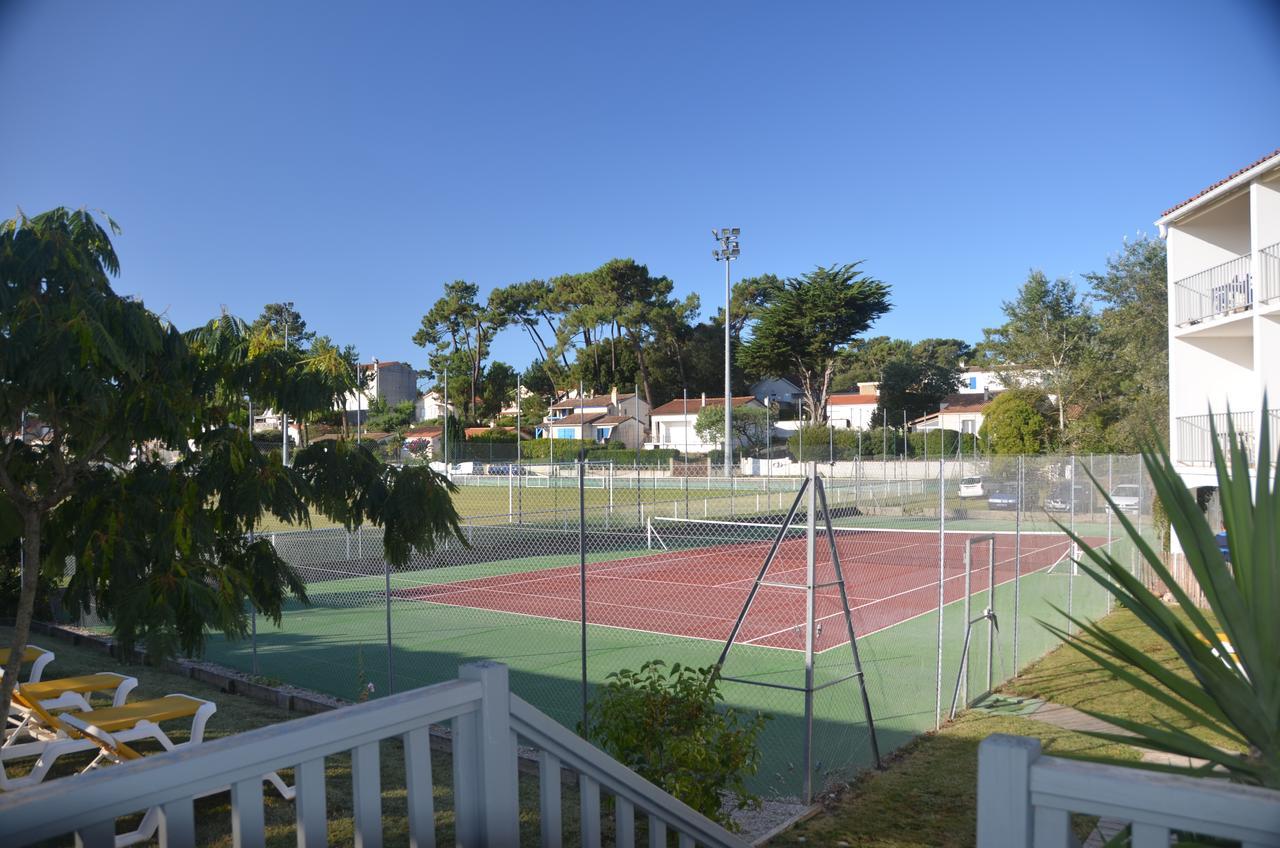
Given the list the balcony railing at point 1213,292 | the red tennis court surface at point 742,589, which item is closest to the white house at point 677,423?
the red tennis court surface at point 742,589

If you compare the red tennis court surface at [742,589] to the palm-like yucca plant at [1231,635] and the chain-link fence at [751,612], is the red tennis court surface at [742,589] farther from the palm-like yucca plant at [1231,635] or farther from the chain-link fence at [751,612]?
the palm-like yucca plant at [1231,635]

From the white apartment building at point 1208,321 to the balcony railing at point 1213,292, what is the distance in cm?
2

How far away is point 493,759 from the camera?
2488mm

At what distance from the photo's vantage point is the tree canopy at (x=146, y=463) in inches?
176

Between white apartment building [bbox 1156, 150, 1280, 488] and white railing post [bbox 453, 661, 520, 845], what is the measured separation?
728 inches

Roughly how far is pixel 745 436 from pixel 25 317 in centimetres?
5965

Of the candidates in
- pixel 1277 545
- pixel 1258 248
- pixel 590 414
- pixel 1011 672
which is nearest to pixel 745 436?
pixel 590 414

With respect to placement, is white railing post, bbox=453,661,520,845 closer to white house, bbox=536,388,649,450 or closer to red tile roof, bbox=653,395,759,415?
white house, bbox=536,388,649,450

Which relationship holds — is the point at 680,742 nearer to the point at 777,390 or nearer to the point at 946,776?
the point at 946,776

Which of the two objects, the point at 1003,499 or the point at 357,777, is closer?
the point at 357,777

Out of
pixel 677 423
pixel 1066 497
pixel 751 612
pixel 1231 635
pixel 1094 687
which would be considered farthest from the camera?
pixel 677 423

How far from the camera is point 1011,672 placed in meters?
11.7

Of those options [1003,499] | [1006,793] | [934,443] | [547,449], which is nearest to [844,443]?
[934,443]

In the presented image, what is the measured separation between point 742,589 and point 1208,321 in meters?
10.6
